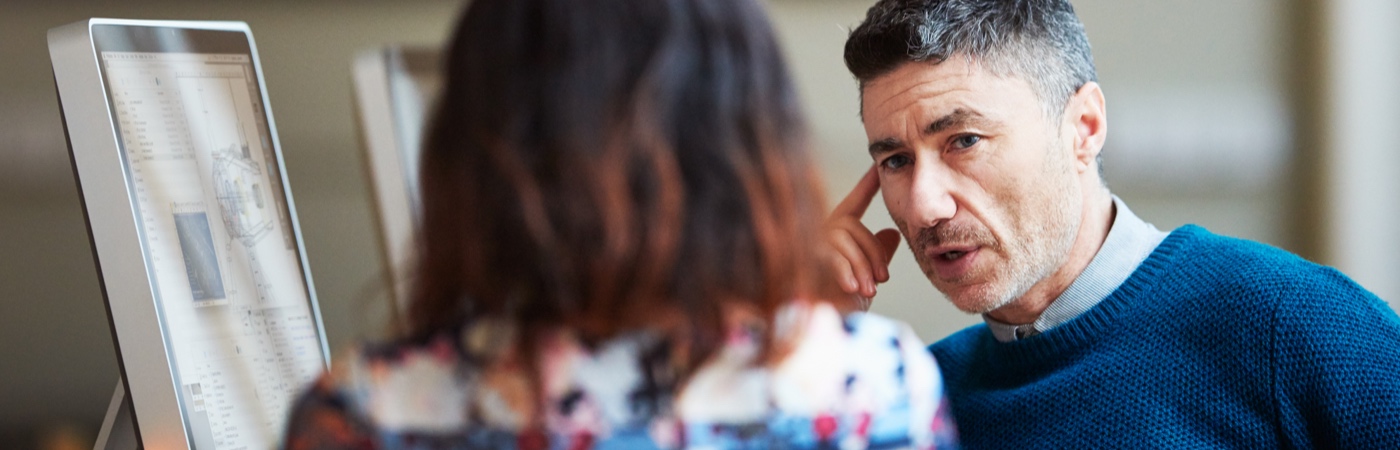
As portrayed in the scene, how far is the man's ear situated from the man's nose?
0.59 ft

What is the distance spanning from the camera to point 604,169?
0.64m

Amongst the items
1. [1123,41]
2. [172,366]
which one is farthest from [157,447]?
[1123,41]

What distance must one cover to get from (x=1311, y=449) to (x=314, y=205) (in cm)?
145

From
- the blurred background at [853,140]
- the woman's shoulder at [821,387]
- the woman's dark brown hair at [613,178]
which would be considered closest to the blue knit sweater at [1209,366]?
the blurred background at [853,140]

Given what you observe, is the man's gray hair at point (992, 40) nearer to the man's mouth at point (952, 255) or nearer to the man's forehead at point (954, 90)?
the man's forehead at point (954, 90)

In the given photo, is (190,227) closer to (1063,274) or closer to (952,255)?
(952,255)

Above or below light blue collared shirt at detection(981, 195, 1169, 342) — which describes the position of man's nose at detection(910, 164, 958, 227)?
above

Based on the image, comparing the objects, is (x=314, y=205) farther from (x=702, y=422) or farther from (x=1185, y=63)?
(x=1185, y=63)

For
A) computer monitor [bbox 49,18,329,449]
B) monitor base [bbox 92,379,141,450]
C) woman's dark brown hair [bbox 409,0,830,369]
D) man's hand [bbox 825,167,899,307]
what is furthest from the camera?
man's hand [bbox 825,167,899,307]

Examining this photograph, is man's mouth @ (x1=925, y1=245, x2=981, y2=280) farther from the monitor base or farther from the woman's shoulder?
the monitor base

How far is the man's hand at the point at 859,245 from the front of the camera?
145 centimetres

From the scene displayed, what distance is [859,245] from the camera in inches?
58.6

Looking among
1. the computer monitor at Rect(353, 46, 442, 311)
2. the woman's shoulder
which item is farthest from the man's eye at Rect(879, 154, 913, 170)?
the woman's shoulder

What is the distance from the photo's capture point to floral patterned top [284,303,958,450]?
0.66 meters
